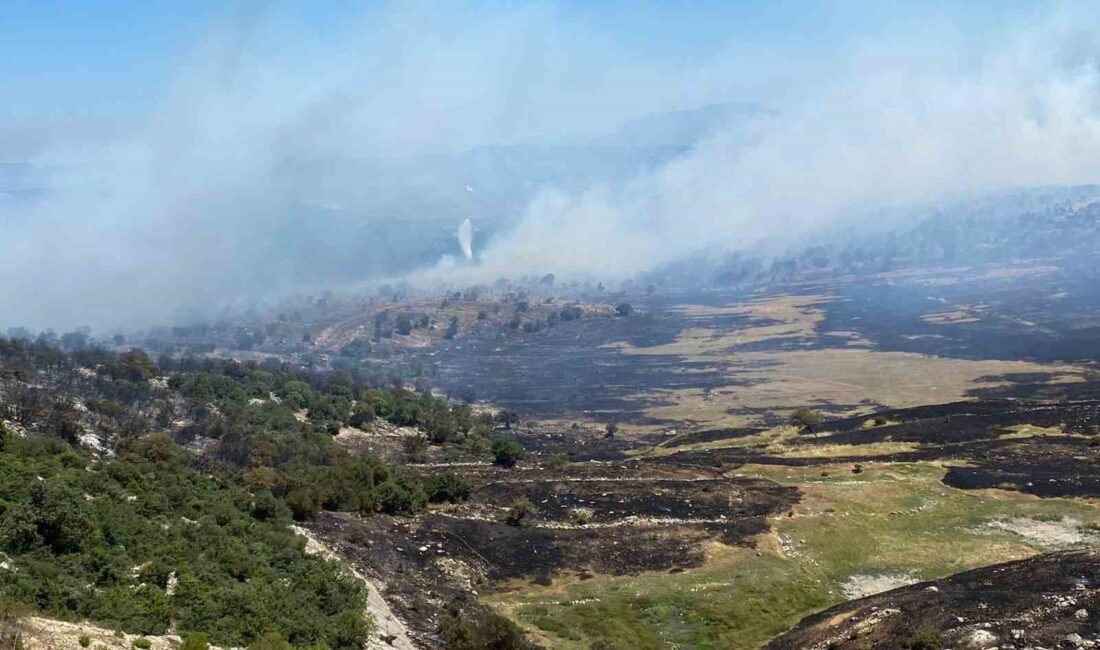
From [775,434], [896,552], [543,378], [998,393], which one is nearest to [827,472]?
[896,552]

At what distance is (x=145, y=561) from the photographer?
20.7 m

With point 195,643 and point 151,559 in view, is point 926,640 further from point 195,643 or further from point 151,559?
point 151,559

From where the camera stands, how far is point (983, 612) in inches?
885

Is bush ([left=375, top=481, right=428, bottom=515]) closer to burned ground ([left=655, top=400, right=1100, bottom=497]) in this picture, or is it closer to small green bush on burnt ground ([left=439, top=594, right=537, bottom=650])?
small green bush on burnt ground ([left=439, top=594, right=537, bottom=650])

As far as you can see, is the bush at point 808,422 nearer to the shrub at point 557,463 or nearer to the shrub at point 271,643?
the shrub at point 557,463

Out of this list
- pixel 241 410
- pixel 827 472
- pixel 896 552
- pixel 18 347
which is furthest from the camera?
pixel 18 347

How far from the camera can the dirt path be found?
2189cm

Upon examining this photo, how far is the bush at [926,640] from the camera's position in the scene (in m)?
20.6

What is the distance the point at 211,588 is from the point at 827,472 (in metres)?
34.5

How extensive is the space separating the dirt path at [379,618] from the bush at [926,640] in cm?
1283

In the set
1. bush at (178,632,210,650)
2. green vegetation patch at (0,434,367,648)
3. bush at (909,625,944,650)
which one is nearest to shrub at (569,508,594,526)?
green vegetation patch at (0,434,367,648)

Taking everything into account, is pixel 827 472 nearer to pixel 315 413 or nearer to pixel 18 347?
pixel 315 413

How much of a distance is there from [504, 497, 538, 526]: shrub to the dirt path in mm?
9847

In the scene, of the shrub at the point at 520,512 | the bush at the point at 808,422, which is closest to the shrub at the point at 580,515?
the shrub at the point at 520,512
